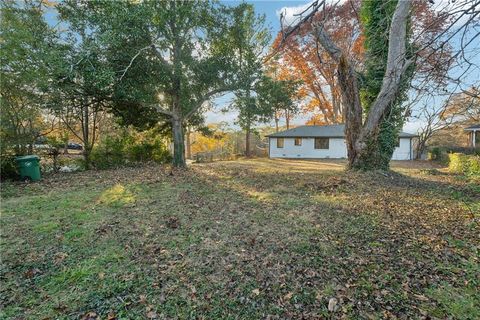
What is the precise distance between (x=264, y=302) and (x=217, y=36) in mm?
10272

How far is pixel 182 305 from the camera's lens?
2.44m

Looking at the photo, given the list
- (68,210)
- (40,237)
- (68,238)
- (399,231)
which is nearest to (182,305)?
(68,238)

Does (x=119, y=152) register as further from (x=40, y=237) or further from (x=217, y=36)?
(x=40, y=237)

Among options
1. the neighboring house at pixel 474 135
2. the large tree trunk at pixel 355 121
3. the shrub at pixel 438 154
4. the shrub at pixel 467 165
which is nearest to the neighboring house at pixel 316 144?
the shrub at pixel 438 154

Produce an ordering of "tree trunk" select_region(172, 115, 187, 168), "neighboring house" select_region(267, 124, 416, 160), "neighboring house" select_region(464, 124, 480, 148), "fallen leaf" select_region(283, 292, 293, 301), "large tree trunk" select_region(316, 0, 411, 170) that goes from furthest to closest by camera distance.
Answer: "neighboring house" select_region(267, 124, 416, 160) → "neighboring house" select_region(464, 124, 480, 148) → "tree trunk" select_region(172, 115, 187, 168) → "large tree trunk" select_region(316, 0, 411, 170) → "fallen leaf" select_region(283, 292, 293, 301)

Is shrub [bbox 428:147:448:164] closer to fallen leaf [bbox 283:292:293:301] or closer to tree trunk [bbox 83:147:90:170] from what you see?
fallen leaf [bbox 283:292:293:301]

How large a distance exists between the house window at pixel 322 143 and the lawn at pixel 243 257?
1603 centimetres

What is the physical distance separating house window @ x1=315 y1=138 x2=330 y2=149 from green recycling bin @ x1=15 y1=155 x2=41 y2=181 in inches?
758

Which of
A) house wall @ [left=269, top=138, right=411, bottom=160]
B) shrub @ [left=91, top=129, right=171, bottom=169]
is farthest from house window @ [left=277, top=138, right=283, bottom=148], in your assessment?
shrub @ [left=91, top=129, right=171, bottom=169]

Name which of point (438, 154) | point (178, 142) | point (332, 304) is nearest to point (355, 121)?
point (178, 142)

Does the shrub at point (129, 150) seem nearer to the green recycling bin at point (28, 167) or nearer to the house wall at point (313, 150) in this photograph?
the green recycling bin at point (28, 167)

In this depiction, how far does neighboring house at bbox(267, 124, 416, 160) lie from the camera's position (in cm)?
2092

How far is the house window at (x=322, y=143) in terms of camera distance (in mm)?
21719

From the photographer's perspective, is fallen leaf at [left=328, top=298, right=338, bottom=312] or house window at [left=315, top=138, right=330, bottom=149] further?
house window at [left=315, top=138, right=330, bottom=149]
